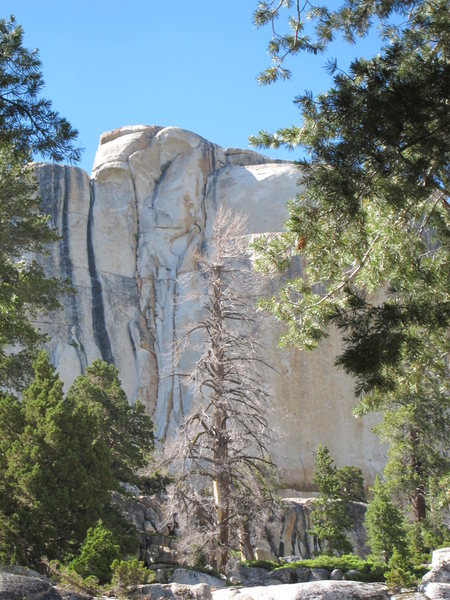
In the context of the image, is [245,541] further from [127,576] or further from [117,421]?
[127,576]

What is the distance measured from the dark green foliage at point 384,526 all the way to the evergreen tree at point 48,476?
9353mm

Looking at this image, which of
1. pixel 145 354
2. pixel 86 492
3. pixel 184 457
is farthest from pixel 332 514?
pixel 145 354

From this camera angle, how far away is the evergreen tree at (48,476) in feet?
45.0

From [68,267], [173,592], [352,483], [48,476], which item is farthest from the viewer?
[68,267]

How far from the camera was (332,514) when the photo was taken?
24703 millimetres

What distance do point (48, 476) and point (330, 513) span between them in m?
12.5

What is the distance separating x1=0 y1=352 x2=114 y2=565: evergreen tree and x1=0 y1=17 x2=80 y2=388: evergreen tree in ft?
5.10

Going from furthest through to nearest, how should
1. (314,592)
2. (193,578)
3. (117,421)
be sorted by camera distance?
1. (117,421)
2. (193,578)
3. (314,592)

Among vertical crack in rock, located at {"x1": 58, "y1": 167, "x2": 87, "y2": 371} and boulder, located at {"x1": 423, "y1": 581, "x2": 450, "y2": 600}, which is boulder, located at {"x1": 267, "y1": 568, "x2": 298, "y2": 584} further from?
vertical crack in rock, located at {"x1": 58, "y1": 167, "x2": 87, "y2": 371}

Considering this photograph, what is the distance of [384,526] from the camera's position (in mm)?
22172

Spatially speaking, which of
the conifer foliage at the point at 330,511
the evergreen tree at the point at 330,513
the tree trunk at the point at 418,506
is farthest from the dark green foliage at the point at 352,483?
the tree trunk at the point at 418,506

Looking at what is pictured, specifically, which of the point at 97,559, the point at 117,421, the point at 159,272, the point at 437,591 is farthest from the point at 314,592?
the point at 159,272

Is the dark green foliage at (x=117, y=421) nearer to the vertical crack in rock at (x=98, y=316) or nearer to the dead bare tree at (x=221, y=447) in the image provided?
the dead bare tree at (x=221, y=447)

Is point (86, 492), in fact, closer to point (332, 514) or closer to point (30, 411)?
point (30, 411)
